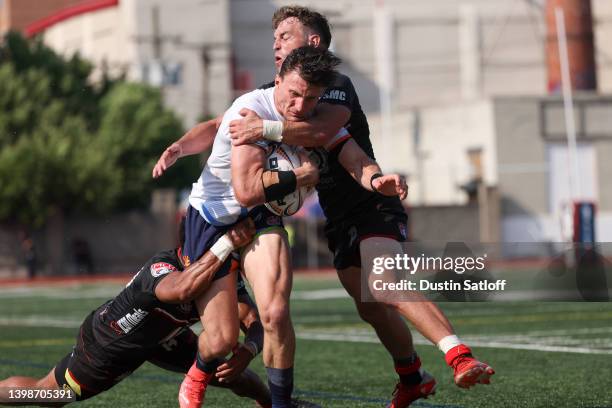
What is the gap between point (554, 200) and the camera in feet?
156

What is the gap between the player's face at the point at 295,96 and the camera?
6145mm

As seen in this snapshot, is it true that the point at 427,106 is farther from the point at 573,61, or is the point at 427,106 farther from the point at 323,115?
the point at 323,115

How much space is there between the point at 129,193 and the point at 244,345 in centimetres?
3982

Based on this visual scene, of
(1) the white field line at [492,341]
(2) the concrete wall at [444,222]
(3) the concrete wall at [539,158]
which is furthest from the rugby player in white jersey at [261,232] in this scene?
(3) the concrete wall at [539,158]

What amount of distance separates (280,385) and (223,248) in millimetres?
754

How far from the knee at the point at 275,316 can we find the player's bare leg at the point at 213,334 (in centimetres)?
21

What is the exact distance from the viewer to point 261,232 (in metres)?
6.27

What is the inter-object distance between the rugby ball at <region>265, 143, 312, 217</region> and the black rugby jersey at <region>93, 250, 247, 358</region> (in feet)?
2.12

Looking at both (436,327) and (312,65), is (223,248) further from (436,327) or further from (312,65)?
(436,327)

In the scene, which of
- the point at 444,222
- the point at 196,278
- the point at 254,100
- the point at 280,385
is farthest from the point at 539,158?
the point at 196,278

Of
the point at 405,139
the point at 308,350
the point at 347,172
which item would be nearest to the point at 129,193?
the point at 405,139

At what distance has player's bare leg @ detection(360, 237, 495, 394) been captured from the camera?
5.94 meters

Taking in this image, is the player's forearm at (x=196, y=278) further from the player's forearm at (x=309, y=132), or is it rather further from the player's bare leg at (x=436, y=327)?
the player's bare leg at (x=436, y=327)

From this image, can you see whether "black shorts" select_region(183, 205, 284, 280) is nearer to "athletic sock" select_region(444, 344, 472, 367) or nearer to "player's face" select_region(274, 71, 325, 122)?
"player's face" select_region(274, 71, 325, 122)
